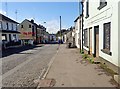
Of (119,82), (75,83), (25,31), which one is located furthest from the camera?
(25,31)

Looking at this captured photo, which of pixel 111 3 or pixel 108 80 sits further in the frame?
pixel 111 3

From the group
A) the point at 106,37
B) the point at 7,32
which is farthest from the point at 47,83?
the point at 7,32

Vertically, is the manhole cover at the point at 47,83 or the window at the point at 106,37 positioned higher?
the window at the point at 106,37

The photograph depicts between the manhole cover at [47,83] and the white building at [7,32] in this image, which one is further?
the white building at [7,32]

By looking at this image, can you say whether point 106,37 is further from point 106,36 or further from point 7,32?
point 7,32

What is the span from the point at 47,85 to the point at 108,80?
248 centimetres

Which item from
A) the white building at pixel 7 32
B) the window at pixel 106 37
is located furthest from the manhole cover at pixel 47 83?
the white building at pixel 7 32

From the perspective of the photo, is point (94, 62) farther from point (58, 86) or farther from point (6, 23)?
point (6, 23)

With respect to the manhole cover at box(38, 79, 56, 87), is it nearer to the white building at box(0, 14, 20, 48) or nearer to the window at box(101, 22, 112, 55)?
the window at box(101, 22, 112, 55)

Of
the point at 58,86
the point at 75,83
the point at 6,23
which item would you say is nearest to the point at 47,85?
the point at 58,86

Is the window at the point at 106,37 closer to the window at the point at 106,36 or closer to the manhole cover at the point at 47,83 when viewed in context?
the window at the point at 106,36

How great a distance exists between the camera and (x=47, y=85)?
697 cm

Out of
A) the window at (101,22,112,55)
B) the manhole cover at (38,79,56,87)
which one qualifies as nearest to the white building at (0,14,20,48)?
the window at (101,22,112,55)

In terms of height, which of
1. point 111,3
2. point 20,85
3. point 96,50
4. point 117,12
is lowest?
point 20,85
